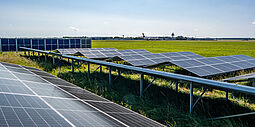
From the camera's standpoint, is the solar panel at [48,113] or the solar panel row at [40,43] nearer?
the solar panel at [48,113]

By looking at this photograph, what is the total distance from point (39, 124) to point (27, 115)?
1.80ft

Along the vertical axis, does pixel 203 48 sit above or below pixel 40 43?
below

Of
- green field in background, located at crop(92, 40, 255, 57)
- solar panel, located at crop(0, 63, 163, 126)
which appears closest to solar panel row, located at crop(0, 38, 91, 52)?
green field in background, located at crop(92, 40, 255, 57)

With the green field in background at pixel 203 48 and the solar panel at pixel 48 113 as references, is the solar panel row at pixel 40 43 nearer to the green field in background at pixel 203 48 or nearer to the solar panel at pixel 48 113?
the green field in background at pixel 203 48

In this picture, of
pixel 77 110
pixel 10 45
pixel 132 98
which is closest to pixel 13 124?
pixel 77 110

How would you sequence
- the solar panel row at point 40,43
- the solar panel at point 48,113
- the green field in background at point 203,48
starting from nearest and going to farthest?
the solar panel at point 48,113 < the solar panel row at point 40,43 < the green field in background at point 203,48

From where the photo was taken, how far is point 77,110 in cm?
586

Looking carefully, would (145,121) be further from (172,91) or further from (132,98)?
(172,91)

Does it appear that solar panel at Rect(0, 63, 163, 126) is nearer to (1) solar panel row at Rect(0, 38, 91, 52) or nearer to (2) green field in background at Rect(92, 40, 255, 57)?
(2) green field in background at Rect(92, 40, 255, 57)

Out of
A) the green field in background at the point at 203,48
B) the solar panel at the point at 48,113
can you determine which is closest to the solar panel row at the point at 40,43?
the green field in background at the point at 203,48

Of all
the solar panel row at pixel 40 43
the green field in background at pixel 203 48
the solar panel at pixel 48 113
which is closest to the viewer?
A: the solar panel at pixel 48 113

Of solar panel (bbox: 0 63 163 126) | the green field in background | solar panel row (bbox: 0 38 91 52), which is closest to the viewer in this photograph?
solar panel (bbox: 0 63 163 126)

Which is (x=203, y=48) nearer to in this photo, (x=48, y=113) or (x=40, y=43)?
(x=40, y=43)

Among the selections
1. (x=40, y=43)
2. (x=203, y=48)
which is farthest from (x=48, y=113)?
(x=203, y=48)
